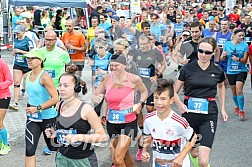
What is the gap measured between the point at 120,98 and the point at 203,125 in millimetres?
916

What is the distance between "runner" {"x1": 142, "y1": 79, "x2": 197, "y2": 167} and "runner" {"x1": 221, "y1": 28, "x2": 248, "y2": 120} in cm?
463

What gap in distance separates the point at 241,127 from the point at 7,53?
10.6m

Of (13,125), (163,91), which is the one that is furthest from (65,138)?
(13,125)

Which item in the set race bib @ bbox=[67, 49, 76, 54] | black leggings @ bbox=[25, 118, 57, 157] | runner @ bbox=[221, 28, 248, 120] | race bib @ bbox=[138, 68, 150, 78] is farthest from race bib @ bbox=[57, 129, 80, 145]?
race bib @ bbox=[67, 49, 76, 54]

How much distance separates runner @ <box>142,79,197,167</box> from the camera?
448 centimetres

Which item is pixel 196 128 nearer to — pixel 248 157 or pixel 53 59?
pixel 248 157

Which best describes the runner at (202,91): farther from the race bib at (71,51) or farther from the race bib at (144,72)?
the race bib at (71,51)

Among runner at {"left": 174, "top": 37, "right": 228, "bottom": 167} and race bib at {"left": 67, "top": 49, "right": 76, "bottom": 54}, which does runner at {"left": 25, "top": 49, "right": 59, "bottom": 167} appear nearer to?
runner at {"left": 174, "top": 37, "right": 228, "bottom": 167}

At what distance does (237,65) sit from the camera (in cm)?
902

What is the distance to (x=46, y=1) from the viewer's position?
14.5m

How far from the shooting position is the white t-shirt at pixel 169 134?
14.7ft

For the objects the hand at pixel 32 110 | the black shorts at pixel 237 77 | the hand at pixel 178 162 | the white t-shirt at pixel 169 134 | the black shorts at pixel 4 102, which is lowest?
the black shorts at pixel 237 77

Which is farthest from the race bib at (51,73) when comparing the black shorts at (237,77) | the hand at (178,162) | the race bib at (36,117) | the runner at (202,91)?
the hand at (178,162)

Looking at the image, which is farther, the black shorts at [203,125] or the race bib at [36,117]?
the race bib at [36,117]
